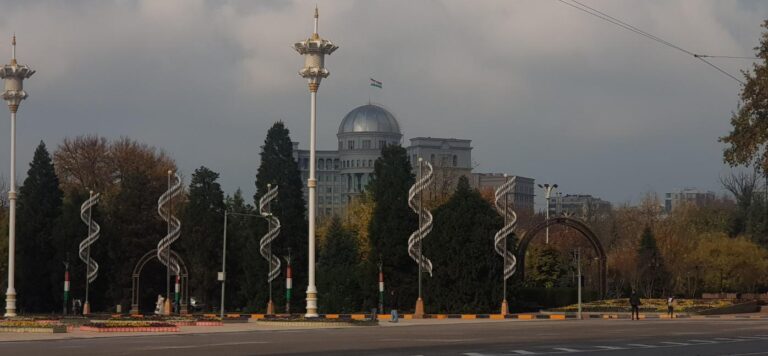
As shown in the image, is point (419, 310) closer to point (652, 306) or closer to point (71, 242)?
point (652, 306)

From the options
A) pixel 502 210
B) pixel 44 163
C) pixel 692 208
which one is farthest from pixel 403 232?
pixel 692 208

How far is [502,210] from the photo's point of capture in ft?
238

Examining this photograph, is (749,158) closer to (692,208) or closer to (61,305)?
(61,305)

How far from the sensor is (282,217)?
84.6 m

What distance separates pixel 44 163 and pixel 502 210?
3753 cm

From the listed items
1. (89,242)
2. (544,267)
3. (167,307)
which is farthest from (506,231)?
(89,242)

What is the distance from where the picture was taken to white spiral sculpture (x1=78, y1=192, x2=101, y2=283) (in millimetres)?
82750

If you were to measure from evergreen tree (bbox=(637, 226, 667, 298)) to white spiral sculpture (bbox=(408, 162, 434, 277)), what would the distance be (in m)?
24.7

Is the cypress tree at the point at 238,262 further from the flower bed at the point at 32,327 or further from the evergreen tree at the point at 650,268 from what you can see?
the flower bed at the point at 32,327

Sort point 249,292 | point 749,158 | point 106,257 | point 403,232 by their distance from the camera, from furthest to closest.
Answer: point 106,257
point 249,292
point 403,232
point 749,158

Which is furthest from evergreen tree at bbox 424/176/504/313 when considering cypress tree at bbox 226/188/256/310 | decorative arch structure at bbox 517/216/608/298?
cypress tree at bbox 226/188/256/310

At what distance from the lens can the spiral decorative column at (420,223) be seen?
231 ft

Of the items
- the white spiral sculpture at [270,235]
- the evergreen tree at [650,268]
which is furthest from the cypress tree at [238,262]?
the evergreen tree at [650,268]

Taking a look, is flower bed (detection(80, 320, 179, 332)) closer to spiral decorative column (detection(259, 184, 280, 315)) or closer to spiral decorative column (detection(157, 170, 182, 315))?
spiral decorative column (detection(259, 184, 280, 315))
